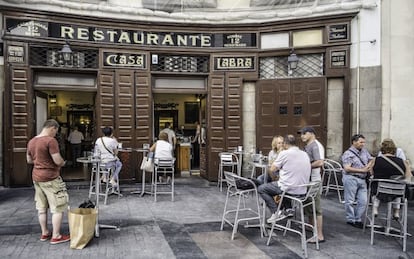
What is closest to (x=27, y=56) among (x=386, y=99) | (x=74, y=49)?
(x=74, y=49)

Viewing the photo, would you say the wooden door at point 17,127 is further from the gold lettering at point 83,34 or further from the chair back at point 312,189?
the chair back at point 312,189

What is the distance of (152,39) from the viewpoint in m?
9.57

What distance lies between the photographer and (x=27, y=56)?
8.60m

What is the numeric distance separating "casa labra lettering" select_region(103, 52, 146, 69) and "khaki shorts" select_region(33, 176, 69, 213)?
16.2 feet

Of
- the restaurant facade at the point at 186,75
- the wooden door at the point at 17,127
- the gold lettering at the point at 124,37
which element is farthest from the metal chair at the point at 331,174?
the wooden door at the point at 17,127

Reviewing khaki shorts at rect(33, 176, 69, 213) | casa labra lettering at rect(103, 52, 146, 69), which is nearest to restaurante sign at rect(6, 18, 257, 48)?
casa labra lettering at rect(103, 52, 146, 69)

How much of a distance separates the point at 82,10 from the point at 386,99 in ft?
24.9

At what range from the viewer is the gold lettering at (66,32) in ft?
29.2

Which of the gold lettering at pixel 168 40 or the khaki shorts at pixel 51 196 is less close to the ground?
the gold lettering at pixel 168 40

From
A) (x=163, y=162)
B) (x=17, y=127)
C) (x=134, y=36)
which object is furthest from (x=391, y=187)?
(x=17, y=127)

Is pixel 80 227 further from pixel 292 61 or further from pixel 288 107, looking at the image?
pixel 292 61

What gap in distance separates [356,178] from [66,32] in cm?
727

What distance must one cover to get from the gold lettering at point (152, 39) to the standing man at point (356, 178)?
5765 mm

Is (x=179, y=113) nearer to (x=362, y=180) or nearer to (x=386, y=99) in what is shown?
(x=386, y=99)
